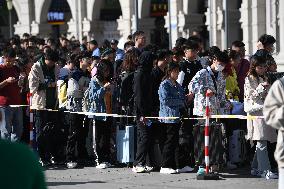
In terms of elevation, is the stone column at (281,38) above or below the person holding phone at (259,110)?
above

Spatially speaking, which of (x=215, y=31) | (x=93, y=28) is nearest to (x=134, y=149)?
(x=215, y=31)

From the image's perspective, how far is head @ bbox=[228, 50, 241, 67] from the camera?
13008 millimetres

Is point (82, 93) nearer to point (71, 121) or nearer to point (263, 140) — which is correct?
point (71, 121)

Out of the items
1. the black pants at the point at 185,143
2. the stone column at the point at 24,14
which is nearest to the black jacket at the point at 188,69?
the black pants at the point at 185,143

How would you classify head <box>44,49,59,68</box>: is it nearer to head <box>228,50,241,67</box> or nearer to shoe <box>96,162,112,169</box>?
shoe <box>96,162,112,169</box>

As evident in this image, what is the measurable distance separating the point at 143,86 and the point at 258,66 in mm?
1678

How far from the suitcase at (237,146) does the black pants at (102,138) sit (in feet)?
6.20

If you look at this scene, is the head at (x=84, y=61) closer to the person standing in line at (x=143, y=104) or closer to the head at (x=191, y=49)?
the person standing in line at (x=143, y=104)

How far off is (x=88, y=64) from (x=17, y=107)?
1360 millimetres

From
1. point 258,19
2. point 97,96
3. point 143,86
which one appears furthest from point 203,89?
point 258,19

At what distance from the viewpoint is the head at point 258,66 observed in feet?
35.0

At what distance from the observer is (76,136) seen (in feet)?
41.5

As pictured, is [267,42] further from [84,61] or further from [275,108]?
[275,108]

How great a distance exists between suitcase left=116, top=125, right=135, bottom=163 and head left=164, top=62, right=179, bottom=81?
1.23 metres
